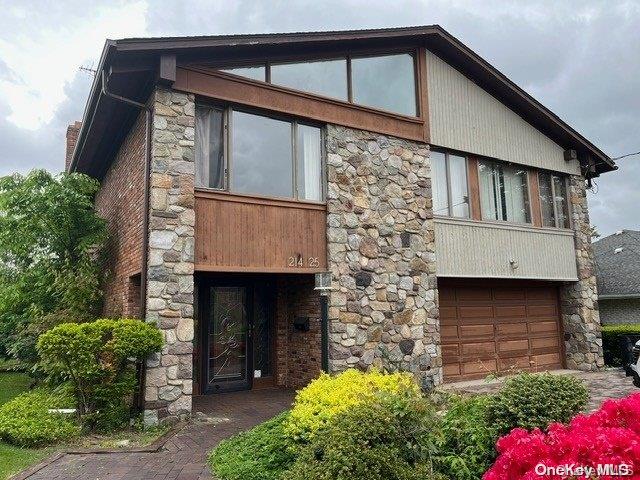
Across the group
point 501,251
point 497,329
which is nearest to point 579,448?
point 501,251

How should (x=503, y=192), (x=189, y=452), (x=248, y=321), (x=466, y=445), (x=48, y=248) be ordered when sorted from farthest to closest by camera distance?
(x=503, y=192) → (x=48, y=248) → (x=248, y=321) → (x=189, y=452) → (x=466, y=445)

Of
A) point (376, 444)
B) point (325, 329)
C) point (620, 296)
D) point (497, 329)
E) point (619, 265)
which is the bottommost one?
point (376, 444)

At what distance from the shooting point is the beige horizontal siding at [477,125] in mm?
10047

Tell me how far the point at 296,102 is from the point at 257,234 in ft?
7.92

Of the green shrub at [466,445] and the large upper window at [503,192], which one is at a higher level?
the large upper window at [503,192]

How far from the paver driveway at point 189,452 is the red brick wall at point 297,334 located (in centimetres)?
56

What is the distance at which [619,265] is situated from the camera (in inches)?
636

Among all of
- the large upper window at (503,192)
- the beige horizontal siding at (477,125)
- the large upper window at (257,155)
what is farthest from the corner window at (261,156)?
the large upper window at (503,192)

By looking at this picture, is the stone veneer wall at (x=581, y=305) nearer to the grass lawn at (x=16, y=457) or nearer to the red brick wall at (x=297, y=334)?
the red brick wall at (x=297, y=334)

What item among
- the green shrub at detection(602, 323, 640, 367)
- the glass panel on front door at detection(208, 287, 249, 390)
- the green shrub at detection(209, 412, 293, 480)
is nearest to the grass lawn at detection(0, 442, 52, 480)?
the green shrub at detection(209, 412, 293, 480)

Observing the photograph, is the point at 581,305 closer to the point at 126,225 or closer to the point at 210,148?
the point at 210,148

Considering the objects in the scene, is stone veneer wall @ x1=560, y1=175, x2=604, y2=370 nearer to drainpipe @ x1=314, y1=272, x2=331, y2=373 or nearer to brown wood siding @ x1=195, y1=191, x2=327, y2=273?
drainpipe @ x1=314, y1=272, x2=331, y2=373

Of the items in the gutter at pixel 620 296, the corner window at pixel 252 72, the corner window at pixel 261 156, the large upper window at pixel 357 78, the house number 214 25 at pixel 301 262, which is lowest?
the gutter at pixel 620 296

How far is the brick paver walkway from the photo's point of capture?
14.9ft
